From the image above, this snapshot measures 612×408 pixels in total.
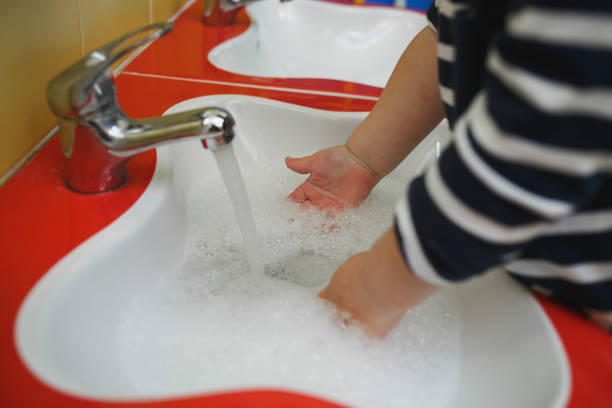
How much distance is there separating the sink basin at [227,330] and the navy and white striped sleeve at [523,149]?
0.41 feet

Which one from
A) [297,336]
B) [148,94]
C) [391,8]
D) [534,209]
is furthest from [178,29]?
[534,209]

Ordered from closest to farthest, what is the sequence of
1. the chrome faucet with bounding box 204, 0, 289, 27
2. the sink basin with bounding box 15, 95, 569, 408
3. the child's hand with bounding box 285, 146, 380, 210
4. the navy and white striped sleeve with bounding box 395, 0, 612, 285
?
the navy and white striped sleeve with bounding box 395, 0, 612, 285
the sink basin with bounding box 15, 95, 569, 408
the child's hand with bounding box 285, 146, 380, 210
the chrome faucet with bounding box 204, 0, 289, 27

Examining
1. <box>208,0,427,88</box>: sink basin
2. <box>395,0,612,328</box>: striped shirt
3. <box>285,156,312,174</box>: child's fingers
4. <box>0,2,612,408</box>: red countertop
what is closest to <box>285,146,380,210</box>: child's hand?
<box>285,156,312,174</box>: child's fingers

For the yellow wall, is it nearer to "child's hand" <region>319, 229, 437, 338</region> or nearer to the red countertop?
the red countertop

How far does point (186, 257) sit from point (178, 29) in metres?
0.54

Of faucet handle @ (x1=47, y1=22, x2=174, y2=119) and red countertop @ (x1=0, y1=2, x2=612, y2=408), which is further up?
faucet handle @ (x1=47, y1=22, x2=174, y2=119)

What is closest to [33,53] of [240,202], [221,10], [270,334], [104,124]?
[104,124]

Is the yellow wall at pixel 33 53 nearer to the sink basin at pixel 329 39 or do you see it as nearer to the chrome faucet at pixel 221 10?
the chrome faucet at pixel 221 10

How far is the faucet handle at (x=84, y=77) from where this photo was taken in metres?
0.44

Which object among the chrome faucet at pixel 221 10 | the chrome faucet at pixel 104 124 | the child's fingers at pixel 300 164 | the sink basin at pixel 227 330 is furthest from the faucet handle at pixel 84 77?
the chrome faucet at pixel 221 10

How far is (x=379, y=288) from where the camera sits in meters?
0.43

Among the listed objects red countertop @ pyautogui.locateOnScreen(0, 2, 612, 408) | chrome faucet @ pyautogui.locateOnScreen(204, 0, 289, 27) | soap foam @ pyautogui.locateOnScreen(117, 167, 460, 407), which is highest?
chrome faucet @ pyautogui.locateOnScreen(204, 0, 289, 27)

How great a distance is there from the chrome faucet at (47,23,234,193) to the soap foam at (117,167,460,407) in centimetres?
13

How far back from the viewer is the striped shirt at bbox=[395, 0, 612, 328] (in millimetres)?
282
